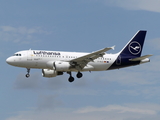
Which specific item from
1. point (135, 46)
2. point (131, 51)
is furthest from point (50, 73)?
point (135, 46)

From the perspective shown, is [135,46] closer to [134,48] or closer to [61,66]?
[134,48]

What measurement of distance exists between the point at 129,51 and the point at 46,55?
51.1 ft

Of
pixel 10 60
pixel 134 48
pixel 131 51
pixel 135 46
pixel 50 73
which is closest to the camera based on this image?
pixel 10 60

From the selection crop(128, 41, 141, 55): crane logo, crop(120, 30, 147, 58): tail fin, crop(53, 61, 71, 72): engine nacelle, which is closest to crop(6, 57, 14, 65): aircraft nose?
crop(53, 61, 71, 72): engine nacelle

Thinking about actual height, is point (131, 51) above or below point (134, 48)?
below

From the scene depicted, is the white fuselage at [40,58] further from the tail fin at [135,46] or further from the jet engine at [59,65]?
the tail fin at [135,46]

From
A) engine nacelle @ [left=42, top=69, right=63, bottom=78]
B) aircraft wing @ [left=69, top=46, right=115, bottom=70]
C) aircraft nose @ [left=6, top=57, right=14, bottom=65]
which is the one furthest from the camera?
engine nacelle @ [left=42, top=69, right=63, bottom=78]

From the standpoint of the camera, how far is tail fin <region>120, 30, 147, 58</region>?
77.7 meters

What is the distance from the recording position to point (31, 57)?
6962 cm

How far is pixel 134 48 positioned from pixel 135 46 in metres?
0.61

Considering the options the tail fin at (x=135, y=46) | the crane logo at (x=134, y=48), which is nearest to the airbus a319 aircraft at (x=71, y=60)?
the tail fin at (x=135, y=46)

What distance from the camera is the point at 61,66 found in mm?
70062

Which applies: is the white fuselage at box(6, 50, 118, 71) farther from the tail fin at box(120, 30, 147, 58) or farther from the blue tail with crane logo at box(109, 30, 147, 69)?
the tail fin at box(120, 30, 147, 58)

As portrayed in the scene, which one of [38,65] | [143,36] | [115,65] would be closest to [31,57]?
[38,65]
